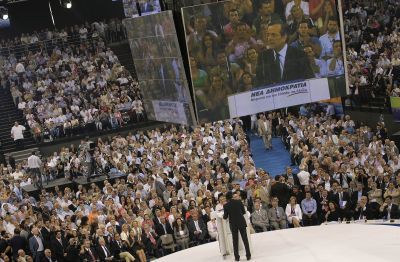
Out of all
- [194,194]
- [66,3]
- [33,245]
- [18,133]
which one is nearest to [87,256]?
[33,245]

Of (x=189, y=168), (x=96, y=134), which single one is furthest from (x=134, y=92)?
(x=189, y=168)

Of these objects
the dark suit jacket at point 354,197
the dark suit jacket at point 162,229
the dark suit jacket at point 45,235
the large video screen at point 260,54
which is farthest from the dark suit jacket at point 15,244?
the dark suit jacket at point 354,197

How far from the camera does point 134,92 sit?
33.1 metres

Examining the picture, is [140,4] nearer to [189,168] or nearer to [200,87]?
[200,87]

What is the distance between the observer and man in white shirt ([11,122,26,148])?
103 feet

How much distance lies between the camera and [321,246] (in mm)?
18094

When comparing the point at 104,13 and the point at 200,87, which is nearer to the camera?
the point at 200,87

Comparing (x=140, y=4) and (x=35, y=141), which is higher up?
(x=140, y=4)

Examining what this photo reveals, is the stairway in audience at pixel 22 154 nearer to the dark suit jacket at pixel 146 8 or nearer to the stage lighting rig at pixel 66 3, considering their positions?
the stage lighting rig at pixel 66 3

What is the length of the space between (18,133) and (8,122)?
6.73 feet

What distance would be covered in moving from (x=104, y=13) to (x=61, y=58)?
4137mm

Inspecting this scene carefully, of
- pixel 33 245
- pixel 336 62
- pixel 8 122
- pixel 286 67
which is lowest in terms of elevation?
pixel 33 245

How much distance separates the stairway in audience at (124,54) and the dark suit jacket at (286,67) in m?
16.4

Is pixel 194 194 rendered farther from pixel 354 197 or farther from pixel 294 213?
pixel 354 197
